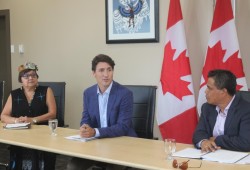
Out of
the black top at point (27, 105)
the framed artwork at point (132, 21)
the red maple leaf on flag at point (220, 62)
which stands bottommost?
the black top at point (27, 105)

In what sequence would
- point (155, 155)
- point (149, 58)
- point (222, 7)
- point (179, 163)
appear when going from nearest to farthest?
point (179, 163)
point (155, 155)
point (222, 7)
point (149, 58)

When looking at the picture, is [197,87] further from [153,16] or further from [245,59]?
[153,16]

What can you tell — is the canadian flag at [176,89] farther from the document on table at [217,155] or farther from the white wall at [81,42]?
the document on table at [217,155]

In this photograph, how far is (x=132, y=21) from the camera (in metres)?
3.98

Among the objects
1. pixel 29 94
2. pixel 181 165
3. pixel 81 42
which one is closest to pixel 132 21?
pixel 81 42

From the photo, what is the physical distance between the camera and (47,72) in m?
4.86

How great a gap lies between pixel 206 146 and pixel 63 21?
10.1 ft

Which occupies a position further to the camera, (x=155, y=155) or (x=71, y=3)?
(x=71, y=3)

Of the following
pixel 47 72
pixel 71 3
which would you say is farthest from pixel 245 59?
pixel 47 72

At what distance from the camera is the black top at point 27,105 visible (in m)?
3.37

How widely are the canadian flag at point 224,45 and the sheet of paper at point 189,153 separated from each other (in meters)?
1.23

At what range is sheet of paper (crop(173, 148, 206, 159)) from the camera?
195 cm

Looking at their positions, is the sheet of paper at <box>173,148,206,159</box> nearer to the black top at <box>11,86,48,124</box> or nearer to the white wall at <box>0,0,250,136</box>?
the white wall at <box>0,0,250,136</box>

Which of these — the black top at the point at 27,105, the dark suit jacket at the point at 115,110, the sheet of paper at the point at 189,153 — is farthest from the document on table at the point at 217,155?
the black top at the point at 27,105
